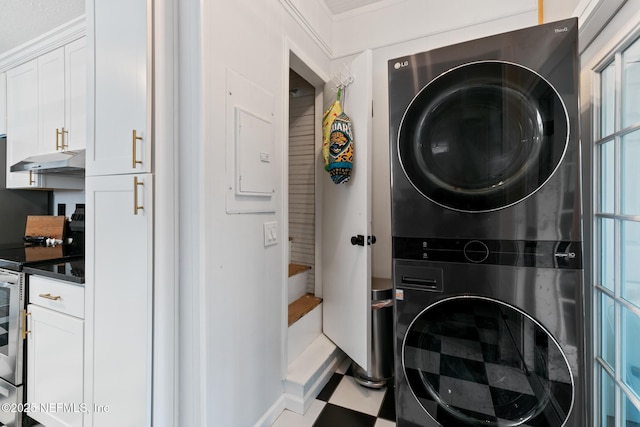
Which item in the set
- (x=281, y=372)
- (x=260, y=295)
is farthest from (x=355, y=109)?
(x=281, y=372)

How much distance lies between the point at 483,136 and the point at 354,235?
0.87 metres

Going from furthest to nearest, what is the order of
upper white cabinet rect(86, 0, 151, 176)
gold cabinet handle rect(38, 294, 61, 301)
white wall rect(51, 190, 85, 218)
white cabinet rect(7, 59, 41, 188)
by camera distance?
white wall rect(51, 190, 85, 218) → white cabinet rect(7, 59, 41, 188) → gold cabinet handle rect(38, 294, 61, 301) → upper white cabinet rect(86, 0, 151, 176)

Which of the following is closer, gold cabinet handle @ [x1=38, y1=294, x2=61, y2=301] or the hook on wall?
gold cabinet handle @ [x1=38, y1=294, x2=61, y2=301]

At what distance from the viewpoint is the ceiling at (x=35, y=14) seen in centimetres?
173

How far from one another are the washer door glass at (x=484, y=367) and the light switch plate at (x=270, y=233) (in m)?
0.78

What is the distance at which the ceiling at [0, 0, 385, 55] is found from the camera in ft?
5.66

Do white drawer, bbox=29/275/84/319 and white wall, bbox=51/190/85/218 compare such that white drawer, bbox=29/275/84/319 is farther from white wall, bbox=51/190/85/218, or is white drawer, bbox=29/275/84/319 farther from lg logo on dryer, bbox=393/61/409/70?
lg logo on dryer, bbox=393/61/409/70

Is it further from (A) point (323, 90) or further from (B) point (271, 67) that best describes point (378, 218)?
(B) point (271, 67)

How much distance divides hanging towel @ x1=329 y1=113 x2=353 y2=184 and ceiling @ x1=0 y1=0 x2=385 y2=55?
3.52 feet

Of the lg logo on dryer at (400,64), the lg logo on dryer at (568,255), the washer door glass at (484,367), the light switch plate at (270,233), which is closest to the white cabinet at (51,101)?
the light switch plate at (270,233)

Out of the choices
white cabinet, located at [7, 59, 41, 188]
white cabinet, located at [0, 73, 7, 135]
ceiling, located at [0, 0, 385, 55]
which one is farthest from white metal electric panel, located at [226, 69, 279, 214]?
white cabinet, located at [0, 73, 7, 135]

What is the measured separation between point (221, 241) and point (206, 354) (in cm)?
43

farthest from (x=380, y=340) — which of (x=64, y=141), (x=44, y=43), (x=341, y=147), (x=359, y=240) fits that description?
(x=44, y=43)

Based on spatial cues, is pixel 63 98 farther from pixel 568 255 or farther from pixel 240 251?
pixel 568 255
